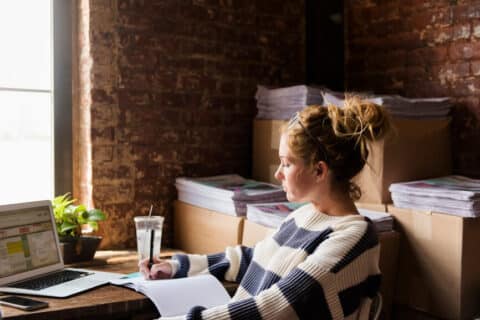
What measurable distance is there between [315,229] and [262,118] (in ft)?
4.73

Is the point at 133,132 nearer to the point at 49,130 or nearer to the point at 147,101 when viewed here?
the point at 147,101

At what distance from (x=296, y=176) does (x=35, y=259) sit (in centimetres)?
103

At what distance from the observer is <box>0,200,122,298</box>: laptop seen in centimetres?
207

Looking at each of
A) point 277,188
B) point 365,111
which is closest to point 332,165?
point 365,111

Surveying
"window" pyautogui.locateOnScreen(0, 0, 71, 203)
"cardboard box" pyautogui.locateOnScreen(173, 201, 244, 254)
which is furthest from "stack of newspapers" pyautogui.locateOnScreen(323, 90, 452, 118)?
"window" pyautogui.locateOnScreen(0, 0, 71, 203)

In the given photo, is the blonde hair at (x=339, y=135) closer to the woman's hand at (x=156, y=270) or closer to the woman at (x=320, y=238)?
the woman at (x=320, y=238)

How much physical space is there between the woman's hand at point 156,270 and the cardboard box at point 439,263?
895 mm

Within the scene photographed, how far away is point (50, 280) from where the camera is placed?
216 cm

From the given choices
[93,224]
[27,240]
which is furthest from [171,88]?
[27,240]

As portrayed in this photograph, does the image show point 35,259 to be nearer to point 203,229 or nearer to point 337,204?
point 203,229

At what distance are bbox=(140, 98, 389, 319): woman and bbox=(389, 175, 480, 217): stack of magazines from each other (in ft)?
1.90

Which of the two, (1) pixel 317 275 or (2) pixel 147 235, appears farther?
(2) pixel 147 235

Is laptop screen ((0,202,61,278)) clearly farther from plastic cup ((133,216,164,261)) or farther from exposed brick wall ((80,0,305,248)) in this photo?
exposed brick wall ((80,0,305,248))

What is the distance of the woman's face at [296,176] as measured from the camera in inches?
69.2
